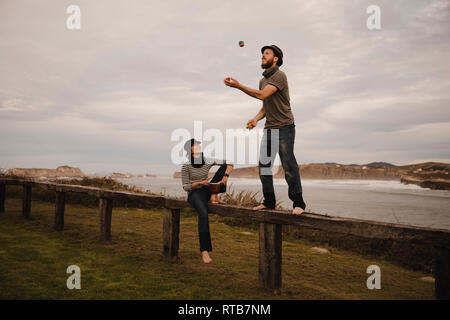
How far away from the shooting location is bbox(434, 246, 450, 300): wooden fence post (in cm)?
290

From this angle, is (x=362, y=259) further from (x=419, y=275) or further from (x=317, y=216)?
(x=317, y=216)

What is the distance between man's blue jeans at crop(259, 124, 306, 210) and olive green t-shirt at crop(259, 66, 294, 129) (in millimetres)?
97

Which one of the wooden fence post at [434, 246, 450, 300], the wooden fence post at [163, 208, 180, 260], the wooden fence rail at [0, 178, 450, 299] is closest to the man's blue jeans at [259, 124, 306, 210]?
the wooden fence rail at [0, 178, 450, 299]

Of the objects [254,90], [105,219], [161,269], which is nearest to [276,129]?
[254,90]

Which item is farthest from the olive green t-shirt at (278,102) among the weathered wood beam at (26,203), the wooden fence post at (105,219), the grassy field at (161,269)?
the weathered wood beam at (26,203)

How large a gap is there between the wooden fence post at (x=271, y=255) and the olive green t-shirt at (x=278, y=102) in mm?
1420

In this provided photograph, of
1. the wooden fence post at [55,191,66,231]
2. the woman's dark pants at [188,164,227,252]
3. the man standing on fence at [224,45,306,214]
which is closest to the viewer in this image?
the man standing on fence at [224,45,306,214]

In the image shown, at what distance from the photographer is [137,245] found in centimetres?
659

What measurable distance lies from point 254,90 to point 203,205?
2.03 metres

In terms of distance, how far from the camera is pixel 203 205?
15.5 feet

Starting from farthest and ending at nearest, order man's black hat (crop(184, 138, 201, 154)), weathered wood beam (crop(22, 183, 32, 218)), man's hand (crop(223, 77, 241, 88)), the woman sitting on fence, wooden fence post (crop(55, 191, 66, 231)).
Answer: weathered wood beam (crop(22, 183, 32, 218)), wooden fence post (crop(55, 191, 66, 231)), man's black hat (crop(184, 138, 201, 154)), the woman sitting on fence, man's hand (crop(223, 77, 241, 88))

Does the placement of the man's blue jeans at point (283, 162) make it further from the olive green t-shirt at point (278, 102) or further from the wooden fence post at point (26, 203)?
the wooden fence post at point (26, 203)

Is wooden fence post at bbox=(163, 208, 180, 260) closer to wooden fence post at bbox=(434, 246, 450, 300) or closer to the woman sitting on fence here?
the woman sitting on fence
